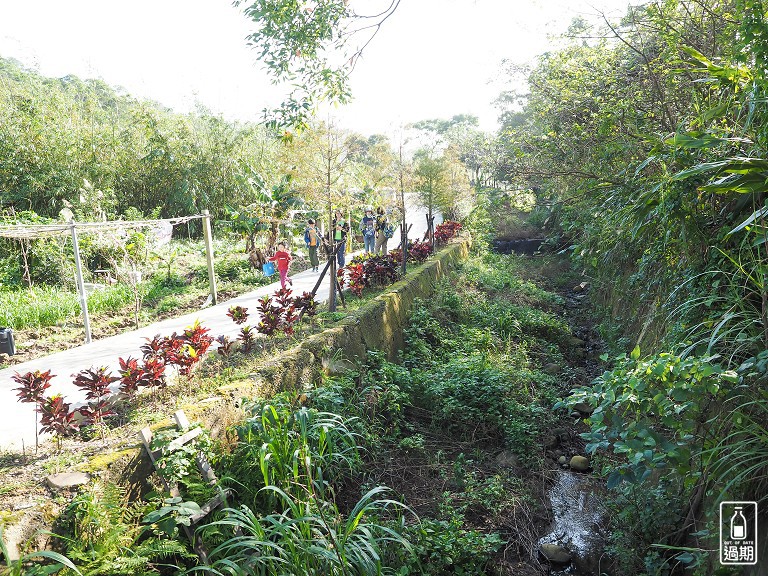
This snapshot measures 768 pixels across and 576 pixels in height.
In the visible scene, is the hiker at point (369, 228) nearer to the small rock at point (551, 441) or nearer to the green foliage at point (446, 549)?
the small rock at point (551, 441)

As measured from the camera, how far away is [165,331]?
27.2 ft

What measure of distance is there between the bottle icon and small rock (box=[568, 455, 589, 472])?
3028 millimetres

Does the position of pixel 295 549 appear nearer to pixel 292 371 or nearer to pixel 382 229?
pixel 292 371

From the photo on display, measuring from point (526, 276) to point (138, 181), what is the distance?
13.8m

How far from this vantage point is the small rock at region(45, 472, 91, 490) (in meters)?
3.10

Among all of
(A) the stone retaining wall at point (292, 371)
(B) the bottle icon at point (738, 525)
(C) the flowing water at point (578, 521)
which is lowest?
(C) the flowing water at point (578, 521)

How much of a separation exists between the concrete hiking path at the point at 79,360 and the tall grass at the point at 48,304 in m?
1.71

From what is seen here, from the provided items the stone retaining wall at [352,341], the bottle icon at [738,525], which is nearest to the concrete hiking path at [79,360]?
the stone retaining wall at [352,341]

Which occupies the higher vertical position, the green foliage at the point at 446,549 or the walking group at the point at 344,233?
the walking group at the point at 344,233

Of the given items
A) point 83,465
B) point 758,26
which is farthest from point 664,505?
point 83,465

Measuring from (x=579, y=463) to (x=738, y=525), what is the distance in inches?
120

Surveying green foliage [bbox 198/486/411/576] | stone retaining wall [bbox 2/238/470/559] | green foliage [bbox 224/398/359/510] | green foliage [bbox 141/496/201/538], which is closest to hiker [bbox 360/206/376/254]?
stone retaining wall [bbox 2/238/470/559]

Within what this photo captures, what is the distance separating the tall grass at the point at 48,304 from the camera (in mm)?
Answer: 8852

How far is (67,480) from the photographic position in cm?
313
